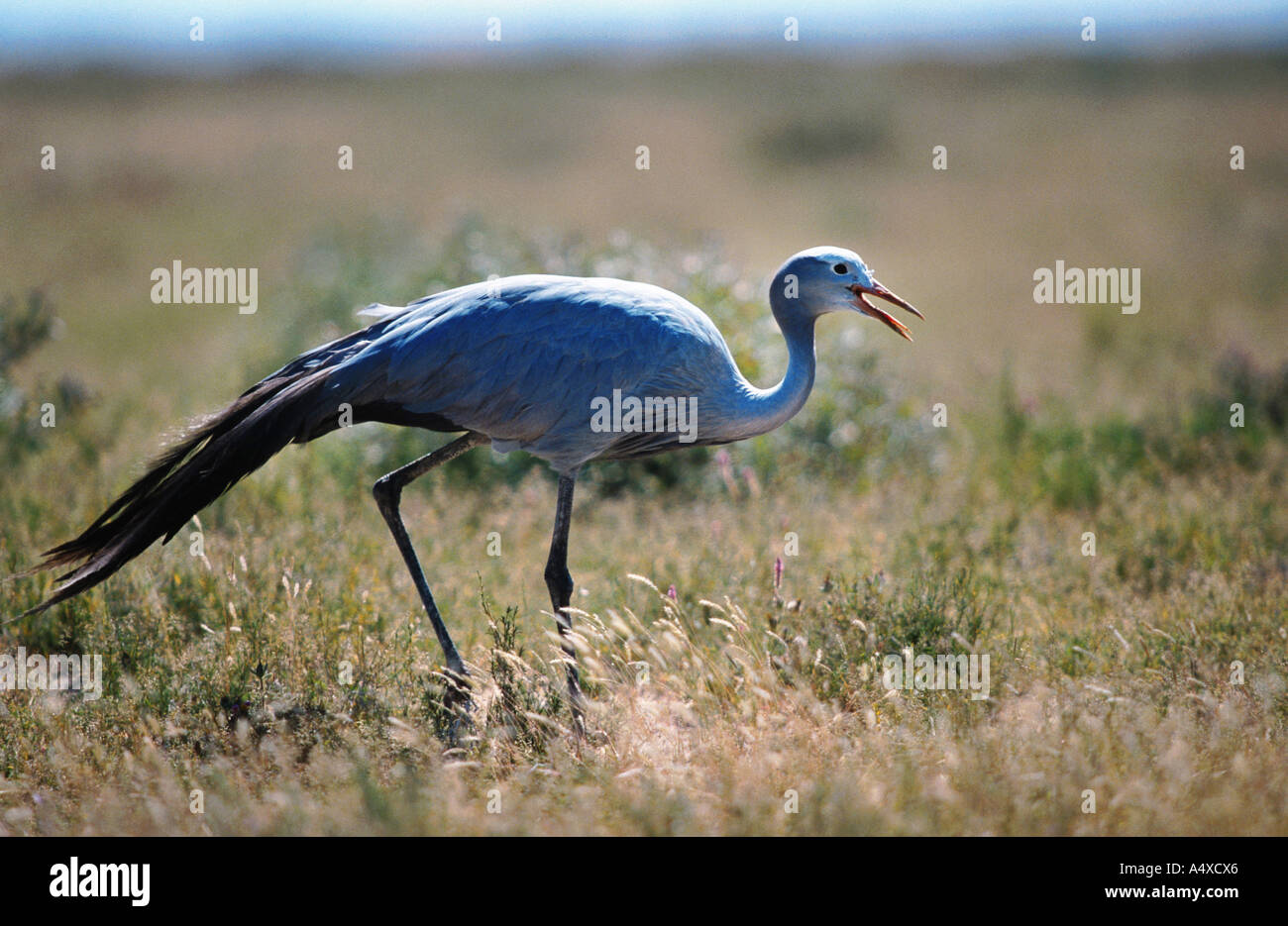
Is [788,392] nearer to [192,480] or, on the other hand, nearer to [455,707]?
[455,707]

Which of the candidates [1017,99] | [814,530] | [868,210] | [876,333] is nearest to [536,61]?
[1017,99]

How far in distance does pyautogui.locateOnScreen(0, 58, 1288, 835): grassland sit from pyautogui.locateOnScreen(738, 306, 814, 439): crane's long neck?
81 centimetres

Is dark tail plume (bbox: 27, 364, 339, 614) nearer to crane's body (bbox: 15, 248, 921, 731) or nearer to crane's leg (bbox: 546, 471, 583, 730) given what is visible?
crane's body (bbox: 15, 248, 921, 731)

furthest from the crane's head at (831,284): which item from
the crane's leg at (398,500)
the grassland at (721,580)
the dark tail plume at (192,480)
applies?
the dark tail plume at (192,480)

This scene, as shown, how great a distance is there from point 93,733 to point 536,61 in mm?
47090

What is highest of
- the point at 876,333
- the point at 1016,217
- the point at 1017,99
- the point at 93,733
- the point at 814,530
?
the point at 1017,99

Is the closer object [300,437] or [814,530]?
[300,437]

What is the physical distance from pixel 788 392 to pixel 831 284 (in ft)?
1.85

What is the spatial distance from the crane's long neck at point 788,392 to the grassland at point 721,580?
0.81 meters

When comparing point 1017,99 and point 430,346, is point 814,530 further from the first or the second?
point 1017,99

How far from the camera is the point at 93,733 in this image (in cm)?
521
